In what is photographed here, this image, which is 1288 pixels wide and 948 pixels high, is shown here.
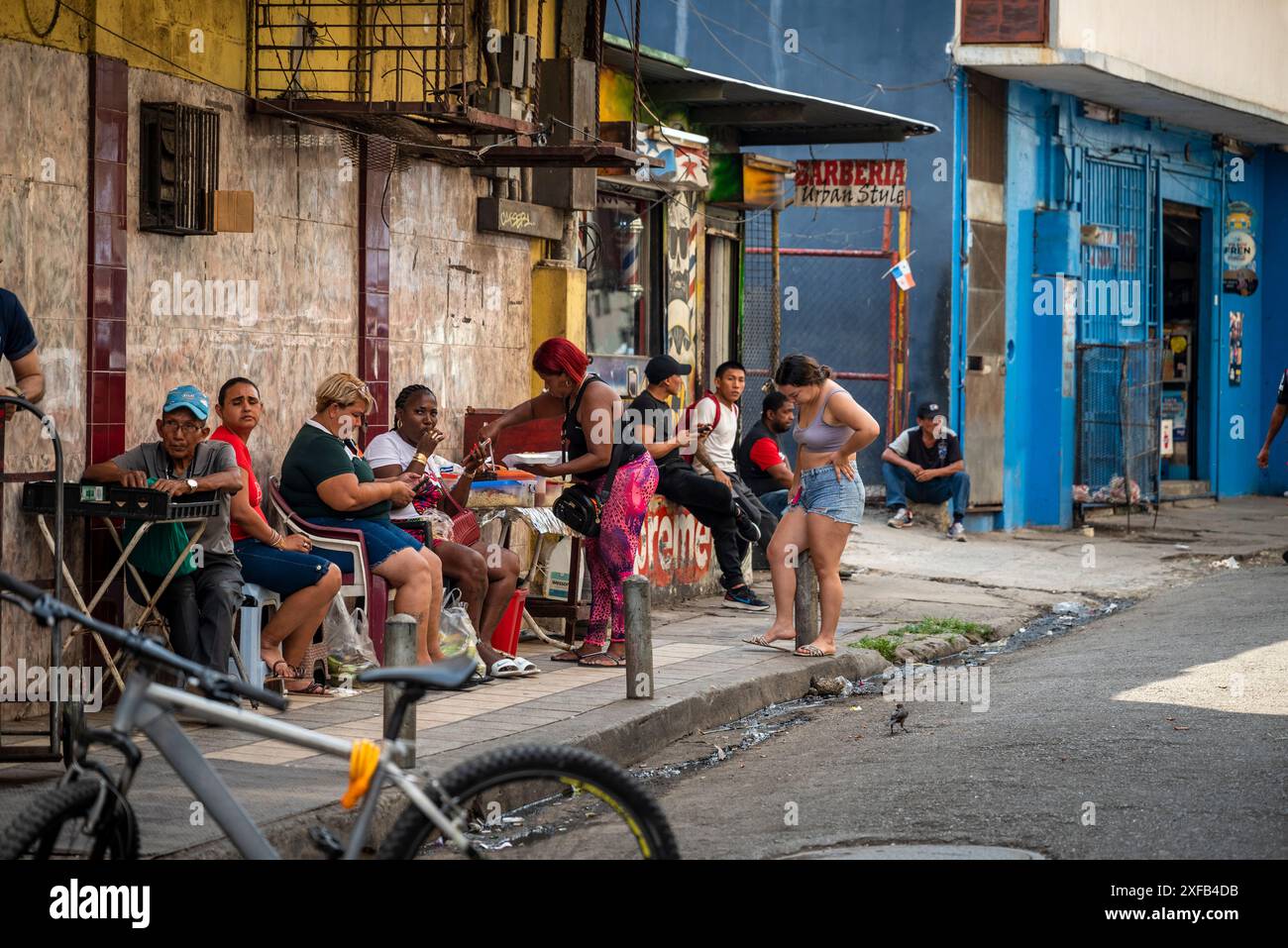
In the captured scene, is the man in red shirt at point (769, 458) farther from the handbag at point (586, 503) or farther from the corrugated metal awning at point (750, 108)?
the handbag at point (586, 503)

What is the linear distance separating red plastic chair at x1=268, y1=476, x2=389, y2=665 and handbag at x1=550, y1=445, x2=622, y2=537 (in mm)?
1238

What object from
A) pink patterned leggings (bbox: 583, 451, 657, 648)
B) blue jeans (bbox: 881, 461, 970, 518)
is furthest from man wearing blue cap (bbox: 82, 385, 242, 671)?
blue jeans (bbox: 881, 461, 970, 518)

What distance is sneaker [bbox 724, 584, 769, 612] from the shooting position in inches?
517

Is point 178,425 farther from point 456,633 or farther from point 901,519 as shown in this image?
point 901,519

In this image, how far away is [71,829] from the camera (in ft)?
14.0

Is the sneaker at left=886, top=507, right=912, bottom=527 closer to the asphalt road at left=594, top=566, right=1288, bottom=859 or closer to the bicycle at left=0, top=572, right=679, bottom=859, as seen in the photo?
Answer: the asphalt road at left=594, top=566, right=1288, bottom=859

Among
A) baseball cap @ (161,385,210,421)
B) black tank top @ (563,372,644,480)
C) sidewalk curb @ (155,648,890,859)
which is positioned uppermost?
baseball cap @ (161,385,210,421)

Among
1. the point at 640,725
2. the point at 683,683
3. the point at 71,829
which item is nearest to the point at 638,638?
the point at 640,725

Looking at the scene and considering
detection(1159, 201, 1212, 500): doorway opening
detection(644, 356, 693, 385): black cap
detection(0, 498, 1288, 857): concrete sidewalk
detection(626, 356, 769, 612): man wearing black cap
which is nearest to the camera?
detection(0, 498, 1288, 857): concrete sidewalk

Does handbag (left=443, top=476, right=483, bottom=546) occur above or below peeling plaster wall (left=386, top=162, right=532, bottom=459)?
below

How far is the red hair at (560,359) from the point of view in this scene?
10016mm

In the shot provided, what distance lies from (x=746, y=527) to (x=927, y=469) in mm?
5021
